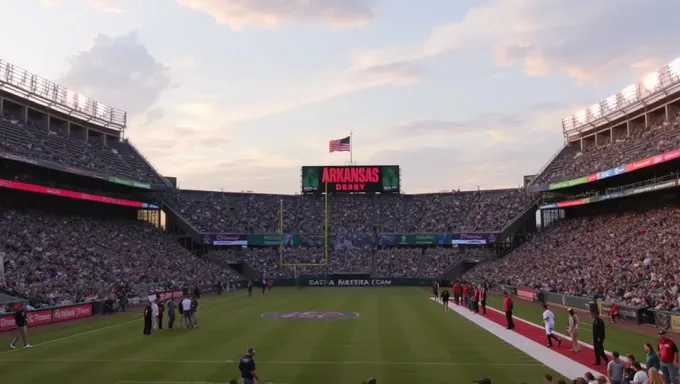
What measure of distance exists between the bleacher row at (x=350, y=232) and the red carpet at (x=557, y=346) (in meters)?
6.75

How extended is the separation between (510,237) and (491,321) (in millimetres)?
41691

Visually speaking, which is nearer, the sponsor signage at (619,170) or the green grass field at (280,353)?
the green grass field at (280,353)

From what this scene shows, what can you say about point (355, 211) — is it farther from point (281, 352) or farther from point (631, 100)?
point (281, 352)

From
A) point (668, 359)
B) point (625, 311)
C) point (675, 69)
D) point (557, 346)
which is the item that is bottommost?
point (557, 346)

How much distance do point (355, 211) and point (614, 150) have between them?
34.6 m

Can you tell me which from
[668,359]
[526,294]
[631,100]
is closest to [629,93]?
[631,100]

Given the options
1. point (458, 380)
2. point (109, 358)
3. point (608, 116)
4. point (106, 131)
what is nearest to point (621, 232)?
point (608, 116)

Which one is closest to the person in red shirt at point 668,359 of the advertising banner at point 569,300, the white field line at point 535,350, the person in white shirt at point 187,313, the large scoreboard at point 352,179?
the white field line at point 535,350

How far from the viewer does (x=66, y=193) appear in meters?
49.3

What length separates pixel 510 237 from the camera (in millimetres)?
68250

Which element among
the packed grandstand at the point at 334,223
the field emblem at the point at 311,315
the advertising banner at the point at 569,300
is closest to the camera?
the field emblem at the point at 311,315

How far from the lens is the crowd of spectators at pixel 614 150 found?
45.6 metres

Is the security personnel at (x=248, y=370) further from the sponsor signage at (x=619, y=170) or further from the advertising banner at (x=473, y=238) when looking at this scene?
the advertising banner at (x=473, y=238)

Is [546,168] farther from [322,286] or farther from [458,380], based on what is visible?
[458,380]
